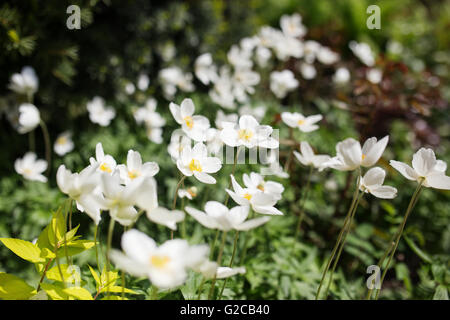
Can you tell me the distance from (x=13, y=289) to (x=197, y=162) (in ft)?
2.27

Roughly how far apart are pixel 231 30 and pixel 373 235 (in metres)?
2.56

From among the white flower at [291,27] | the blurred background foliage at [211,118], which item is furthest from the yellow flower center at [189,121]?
the white flower at [291,27]

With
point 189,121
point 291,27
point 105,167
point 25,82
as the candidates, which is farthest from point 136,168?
point 291,27

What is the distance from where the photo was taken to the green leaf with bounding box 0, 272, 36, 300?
105 cm

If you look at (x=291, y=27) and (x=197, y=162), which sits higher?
(x=291, y=27)

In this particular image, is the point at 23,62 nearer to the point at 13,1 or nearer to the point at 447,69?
the point at 13,1

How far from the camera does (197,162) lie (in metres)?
1.28

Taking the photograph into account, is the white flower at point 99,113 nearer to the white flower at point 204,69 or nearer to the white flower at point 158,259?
the white flower at point 204,69

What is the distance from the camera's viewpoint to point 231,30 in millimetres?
3848

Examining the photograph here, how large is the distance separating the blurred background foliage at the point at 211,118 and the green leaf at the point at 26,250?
1.39 feet

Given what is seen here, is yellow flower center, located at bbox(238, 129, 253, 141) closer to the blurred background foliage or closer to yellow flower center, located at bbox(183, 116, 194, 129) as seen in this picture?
yellow flower center, located at bbox(183, 116, 194, 129)

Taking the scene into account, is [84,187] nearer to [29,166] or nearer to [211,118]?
[29,166]

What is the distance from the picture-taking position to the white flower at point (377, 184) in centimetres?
121

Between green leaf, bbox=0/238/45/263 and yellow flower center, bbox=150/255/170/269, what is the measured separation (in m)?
0.53
